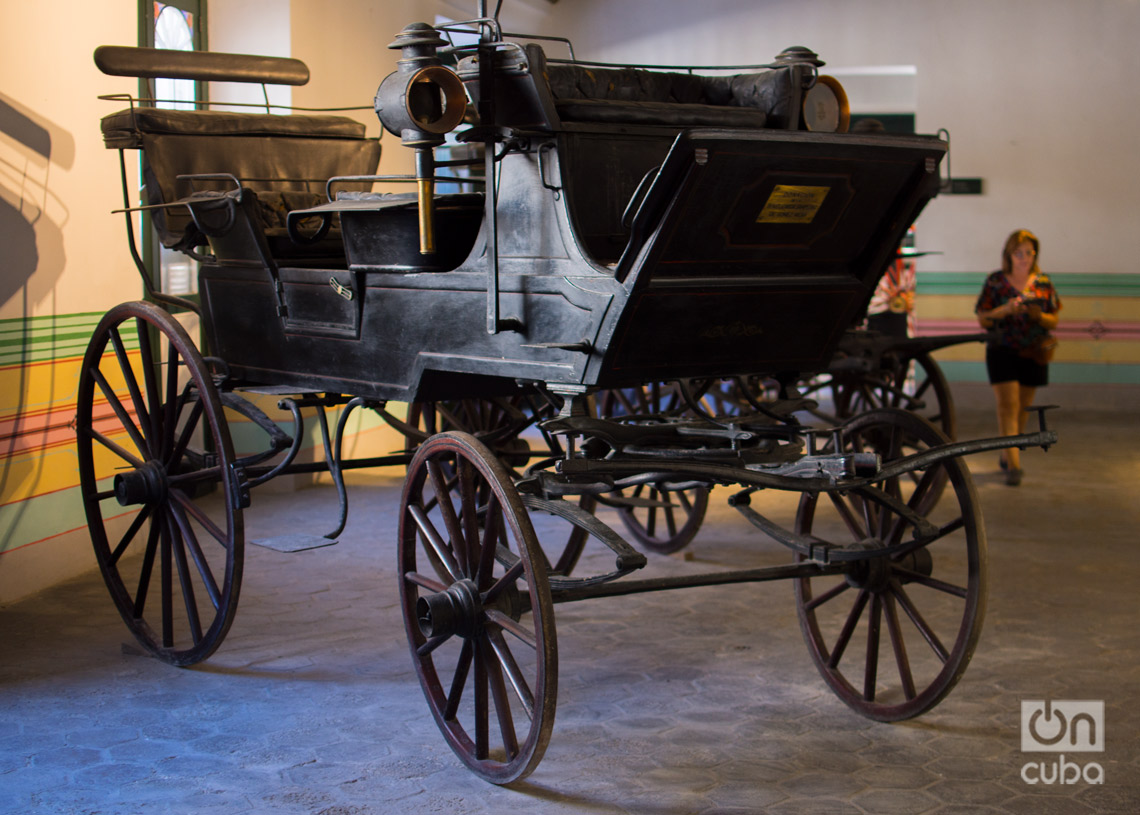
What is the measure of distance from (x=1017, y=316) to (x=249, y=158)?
4.57 metres

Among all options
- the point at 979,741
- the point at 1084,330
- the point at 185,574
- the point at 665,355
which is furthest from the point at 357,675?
the point at 1084,330

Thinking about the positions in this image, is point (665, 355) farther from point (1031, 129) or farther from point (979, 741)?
point (1031, 129)

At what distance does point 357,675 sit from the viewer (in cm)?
388

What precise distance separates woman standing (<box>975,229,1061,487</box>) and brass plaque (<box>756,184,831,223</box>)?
171 inches

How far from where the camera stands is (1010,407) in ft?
23.4

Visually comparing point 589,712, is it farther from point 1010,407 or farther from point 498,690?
Result: point 1010,407

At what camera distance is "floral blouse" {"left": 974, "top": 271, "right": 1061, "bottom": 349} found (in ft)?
22.9

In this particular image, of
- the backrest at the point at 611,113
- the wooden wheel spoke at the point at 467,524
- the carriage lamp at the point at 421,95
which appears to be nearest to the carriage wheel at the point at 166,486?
the wooden wheel spoke at the point at 467,524

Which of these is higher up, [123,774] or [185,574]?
[185,574]

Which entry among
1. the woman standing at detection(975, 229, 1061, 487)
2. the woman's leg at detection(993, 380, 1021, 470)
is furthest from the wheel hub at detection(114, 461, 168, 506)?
the woman's leg at detection(993, 380, 1021, 470)

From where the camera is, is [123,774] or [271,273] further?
[271,273]

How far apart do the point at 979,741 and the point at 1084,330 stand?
7.69 m

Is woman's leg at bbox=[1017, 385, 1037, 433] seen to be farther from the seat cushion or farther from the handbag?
the seat cushion

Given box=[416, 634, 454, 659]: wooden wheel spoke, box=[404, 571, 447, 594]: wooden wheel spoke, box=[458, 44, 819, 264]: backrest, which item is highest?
box=[458, 44, 819, 264]: backrest
